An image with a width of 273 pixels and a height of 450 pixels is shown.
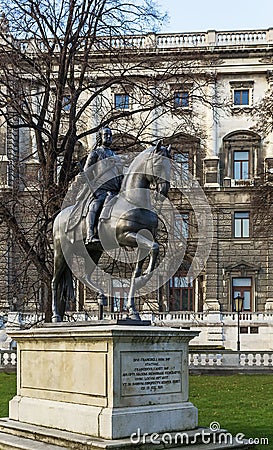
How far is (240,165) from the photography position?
49312mm

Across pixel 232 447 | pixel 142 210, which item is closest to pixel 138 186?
pixel 142 210

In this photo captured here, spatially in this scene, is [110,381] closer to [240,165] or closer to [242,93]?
[240,165]

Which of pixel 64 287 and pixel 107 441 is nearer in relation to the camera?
pixel 107 441

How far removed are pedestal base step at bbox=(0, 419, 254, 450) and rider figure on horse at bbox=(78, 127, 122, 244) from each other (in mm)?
3260

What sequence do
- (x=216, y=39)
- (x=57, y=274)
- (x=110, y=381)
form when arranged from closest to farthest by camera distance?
(x=110, y=381), (x=57, y=274), (x=216, y=39)

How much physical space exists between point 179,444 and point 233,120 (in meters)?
39.7

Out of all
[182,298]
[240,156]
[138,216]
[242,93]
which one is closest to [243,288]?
[182,298]

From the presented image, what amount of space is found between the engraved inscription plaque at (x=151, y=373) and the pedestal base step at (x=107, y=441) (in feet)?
2.24

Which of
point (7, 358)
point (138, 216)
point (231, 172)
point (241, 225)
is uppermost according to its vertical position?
point (231, 172)

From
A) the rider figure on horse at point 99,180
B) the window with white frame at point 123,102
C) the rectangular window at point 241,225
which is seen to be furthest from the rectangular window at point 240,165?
the rider figure on horse at point 99,180

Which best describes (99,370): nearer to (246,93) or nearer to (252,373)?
(252,373)

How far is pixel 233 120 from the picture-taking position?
162 feet

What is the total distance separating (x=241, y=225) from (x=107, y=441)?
38187mm

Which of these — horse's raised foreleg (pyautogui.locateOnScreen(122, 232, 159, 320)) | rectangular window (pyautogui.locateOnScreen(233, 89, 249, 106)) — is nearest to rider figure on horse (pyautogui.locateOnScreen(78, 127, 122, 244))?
horse's raised foreleg (pyautogui.locateOnScreen(122, 232, 159, 320))
